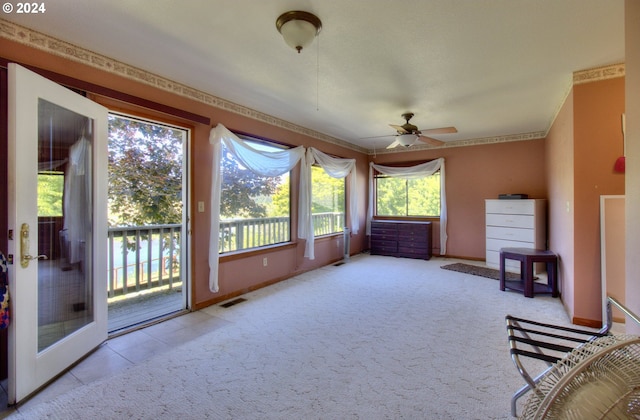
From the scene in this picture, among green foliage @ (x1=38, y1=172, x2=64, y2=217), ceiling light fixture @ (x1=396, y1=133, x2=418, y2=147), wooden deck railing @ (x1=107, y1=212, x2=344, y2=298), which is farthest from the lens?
ceiling light fixture @ (x1=396, y1=133, x2=418, y2=147)

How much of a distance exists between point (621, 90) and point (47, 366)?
5.07 metres

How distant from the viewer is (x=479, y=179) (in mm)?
5824

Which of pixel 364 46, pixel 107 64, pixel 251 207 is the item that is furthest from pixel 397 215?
pixel 107 64

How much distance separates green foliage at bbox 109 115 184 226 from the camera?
158 inches

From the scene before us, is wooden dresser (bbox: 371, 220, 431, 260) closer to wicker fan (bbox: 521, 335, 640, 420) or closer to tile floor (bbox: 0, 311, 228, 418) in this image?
tile floor (bbox: 0, 311, 228, 418)

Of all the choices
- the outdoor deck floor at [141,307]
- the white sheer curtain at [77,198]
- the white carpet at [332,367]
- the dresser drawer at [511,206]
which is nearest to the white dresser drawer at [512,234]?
the dresser drawer at [511,206]

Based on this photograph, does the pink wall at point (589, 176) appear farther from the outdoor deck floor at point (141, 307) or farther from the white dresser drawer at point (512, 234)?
the outdoor deck floor at point (141, 307)

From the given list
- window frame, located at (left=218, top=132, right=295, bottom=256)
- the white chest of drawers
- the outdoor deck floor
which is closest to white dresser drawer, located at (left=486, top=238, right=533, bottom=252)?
the white chest of drawers

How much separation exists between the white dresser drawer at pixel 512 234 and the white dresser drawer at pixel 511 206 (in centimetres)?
30

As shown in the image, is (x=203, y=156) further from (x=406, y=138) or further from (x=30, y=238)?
(x=406, y=138)

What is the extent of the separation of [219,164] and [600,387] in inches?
135

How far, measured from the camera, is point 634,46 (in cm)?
148

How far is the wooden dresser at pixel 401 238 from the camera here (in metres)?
5.95

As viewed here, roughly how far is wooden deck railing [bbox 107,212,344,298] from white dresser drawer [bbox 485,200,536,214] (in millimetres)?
3844
